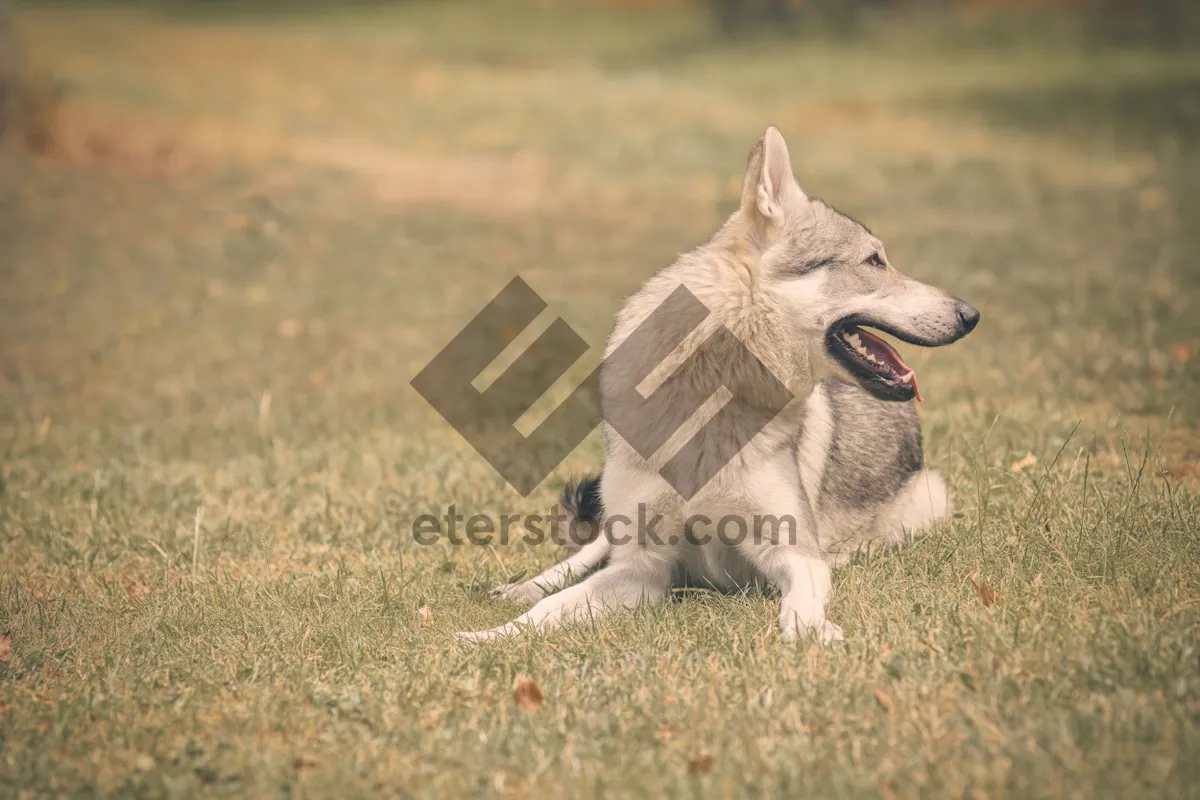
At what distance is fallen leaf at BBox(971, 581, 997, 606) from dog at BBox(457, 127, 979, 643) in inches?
23.8

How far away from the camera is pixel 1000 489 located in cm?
573

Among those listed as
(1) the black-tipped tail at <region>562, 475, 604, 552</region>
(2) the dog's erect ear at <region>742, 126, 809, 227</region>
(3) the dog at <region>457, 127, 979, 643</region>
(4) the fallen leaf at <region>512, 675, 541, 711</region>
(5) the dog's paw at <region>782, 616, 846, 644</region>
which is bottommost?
(1) the black-tipped tail at <region>562, 475, 604, 552</region>

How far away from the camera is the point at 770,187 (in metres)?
4.84

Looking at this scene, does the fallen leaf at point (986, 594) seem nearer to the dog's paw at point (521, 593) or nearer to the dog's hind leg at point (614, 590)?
the dog's hind leg at point (614, 590)

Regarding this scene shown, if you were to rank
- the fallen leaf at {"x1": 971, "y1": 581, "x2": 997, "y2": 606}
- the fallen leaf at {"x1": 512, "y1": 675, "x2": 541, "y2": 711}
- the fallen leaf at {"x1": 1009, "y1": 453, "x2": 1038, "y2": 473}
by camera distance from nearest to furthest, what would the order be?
the fallen leaf at {"x1": 512, "y1": 675, "x2": 541, "y2": 711}
the fallen leaf at {"x1": 971, "y1": 581, "x2": 997, "y2": 606}
the fallen leaf at {"x1": 1009, "y1": 453, "x2": 1038, "y2": 473}

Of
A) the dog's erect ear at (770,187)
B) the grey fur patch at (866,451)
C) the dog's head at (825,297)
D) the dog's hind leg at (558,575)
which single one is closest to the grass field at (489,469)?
the dog's hind leg at (558,575)

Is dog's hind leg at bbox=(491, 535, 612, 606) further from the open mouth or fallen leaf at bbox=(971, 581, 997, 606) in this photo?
fallen leaf at bbox=(971, 581, 997, 606)

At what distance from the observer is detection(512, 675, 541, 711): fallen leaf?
13.2ft

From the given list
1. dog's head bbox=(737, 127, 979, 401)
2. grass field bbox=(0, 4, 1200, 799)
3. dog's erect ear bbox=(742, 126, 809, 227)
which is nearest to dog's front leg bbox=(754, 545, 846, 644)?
grass field bbox=(0, 4, 1200, 799)

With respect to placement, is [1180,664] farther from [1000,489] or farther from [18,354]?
[18,354]

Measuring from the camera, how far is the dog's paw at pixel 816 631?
4254mm

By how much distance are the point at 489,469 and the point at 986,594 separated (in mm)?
3408

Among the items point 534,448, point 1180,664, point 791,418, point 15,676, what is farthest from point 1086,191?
point 15,676

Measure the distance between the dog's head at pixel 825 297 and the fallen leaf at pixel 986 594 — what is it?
877 mm
